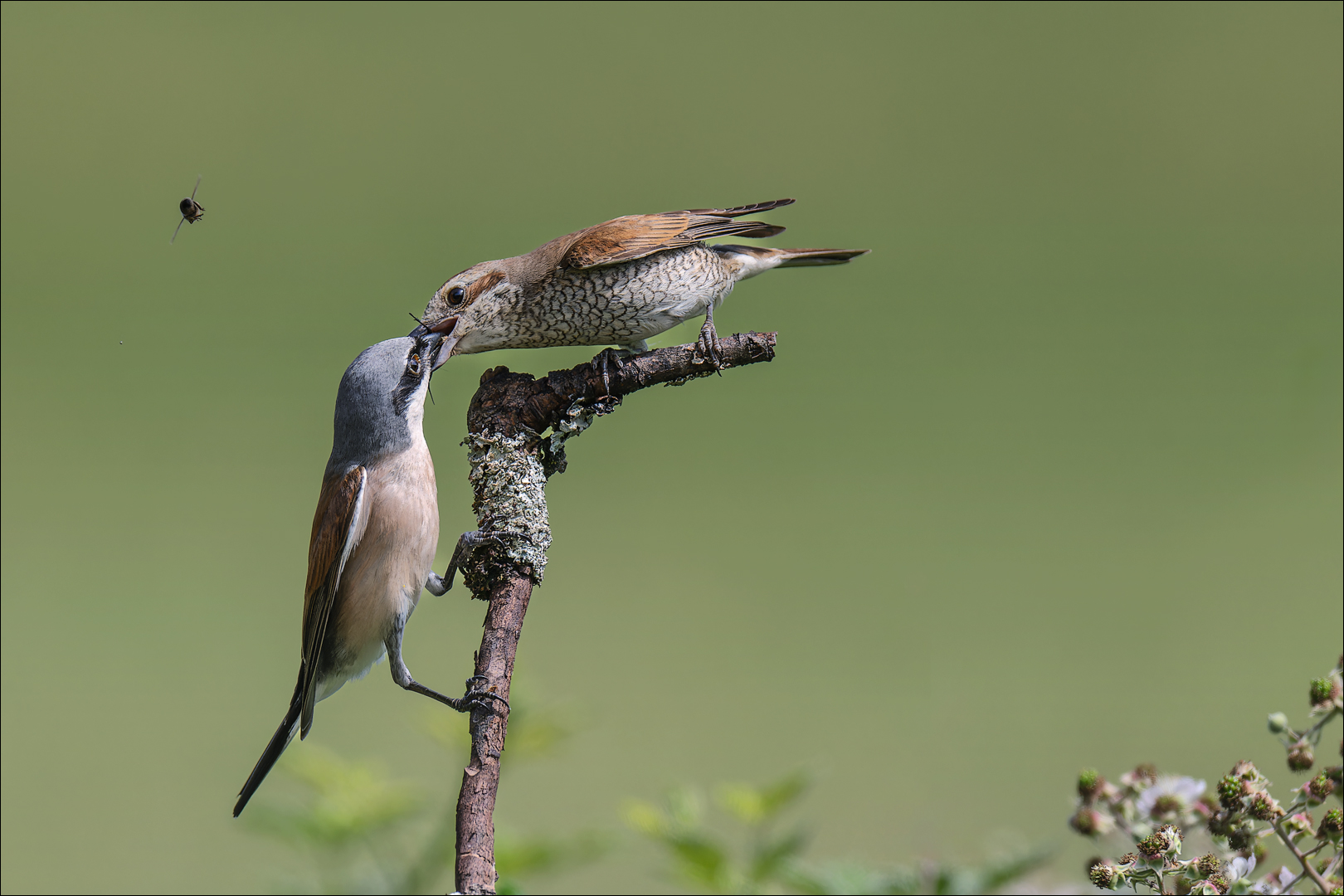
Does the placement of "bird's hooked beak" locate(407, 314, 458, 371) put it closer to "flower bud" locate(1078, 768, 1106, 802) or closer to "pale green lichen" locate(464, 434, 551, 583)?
"pale green lichen" locate(464, 434, 551, 583)

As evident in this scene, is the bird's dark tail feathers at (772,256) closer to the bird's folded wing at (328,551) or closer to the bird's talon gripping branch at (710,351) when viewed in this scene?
the bird's talon gripping branch at (710,351)

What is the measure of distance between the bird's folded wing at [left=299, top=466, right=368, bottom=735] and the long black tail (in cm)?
1

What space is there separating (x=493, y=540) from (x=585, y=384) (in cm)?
18

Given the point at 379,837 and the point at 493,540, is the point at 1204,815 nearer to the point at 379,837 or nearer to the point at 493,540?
the point at 493,540

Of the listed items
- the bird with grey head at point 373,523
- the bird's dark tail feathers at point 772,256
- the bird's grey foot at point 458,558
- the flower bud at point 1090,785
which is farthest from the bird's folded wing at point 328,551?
the flower bud at point 1090,785

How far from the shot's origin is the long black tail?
2.73 ft

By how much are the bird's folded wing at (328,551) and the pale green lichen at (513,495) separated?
16 cm

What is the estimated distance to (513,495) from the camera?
3.01ft

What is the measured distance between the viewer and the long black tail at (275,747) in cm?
83

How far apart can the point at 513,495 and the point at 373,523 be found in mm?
214

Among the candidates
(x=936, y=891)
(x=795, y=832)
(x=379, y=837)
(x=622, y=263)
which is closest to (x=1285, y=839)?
(x=936, y=891)

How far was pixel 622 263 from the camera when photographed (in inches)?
44.2

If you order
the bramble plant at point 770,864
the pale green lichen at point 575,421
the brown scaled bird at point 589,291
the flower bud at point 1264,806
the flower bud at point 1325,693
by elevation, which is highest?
the brown scaled bird at point 589,291

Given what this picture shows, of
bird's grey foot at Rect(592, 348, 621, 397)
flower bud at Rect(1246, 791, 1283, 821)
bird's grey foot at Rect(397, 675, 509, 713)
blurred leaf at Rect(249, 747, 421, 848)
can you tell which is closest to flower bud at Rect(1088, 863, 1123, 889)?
flower bud at Rect(1246, 791, 1283, 821)
